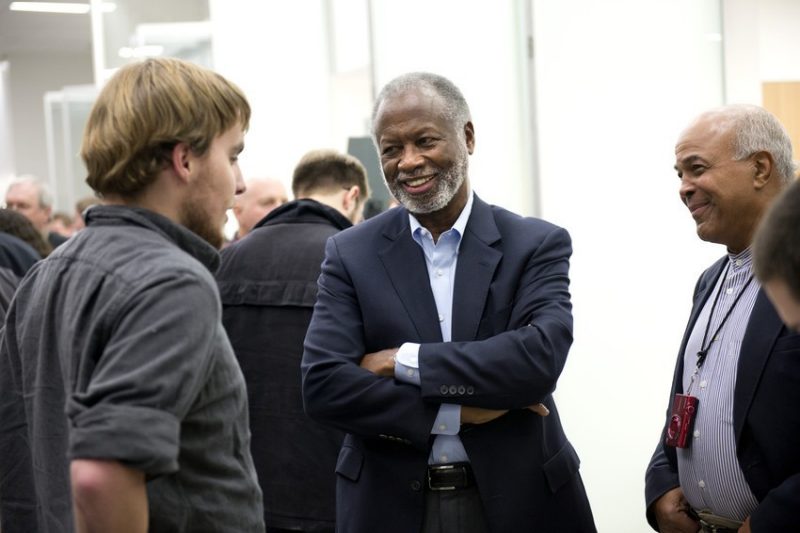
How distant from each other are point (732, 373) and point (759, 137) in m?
0.59

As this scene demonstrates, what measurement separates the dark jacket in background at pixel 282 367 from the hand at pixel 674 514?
108 cm

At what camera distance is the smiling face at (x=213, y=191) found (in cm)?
168

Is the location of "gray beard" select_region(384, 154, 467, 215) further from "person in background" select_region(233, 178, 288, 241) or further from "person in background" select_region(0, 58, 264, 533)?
"person in background" select_region(233, 178, 288, 241)

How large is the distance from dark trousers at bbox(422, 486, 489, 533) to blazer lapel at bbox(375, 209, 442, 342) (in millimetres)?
359

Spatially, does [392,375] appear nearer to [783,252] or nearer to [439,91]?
[439,91]

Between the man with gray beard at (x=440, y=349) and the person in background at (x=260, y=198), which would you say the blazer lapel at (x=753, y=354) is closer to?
the man with gray beard at (x=440, y=349)

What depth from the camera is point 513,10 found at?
4.46 m

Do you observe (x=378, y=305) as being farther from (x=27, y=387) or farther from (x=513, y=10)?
(x=513, y=10)

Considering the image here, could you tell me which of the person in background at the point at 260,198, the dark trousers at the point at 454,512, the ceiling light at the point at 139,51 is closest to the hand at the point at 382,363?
the dark trousers at the point at 454,512

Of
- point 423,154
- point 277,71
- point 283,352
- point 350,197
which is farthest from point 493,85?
point 277,71

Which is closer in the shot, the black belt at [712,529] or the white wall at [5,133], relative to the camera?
the black belt at [712,529]

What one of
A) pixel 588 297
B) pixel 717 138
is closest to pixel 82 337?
pixel 717 138

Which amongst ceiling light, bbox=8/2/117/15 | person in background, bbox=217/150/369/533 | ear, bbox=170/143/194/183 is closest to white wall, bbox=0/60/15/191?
ceiling light, bbox=8/2/117/15

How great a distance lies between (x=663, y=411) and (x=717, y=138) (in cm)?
227
